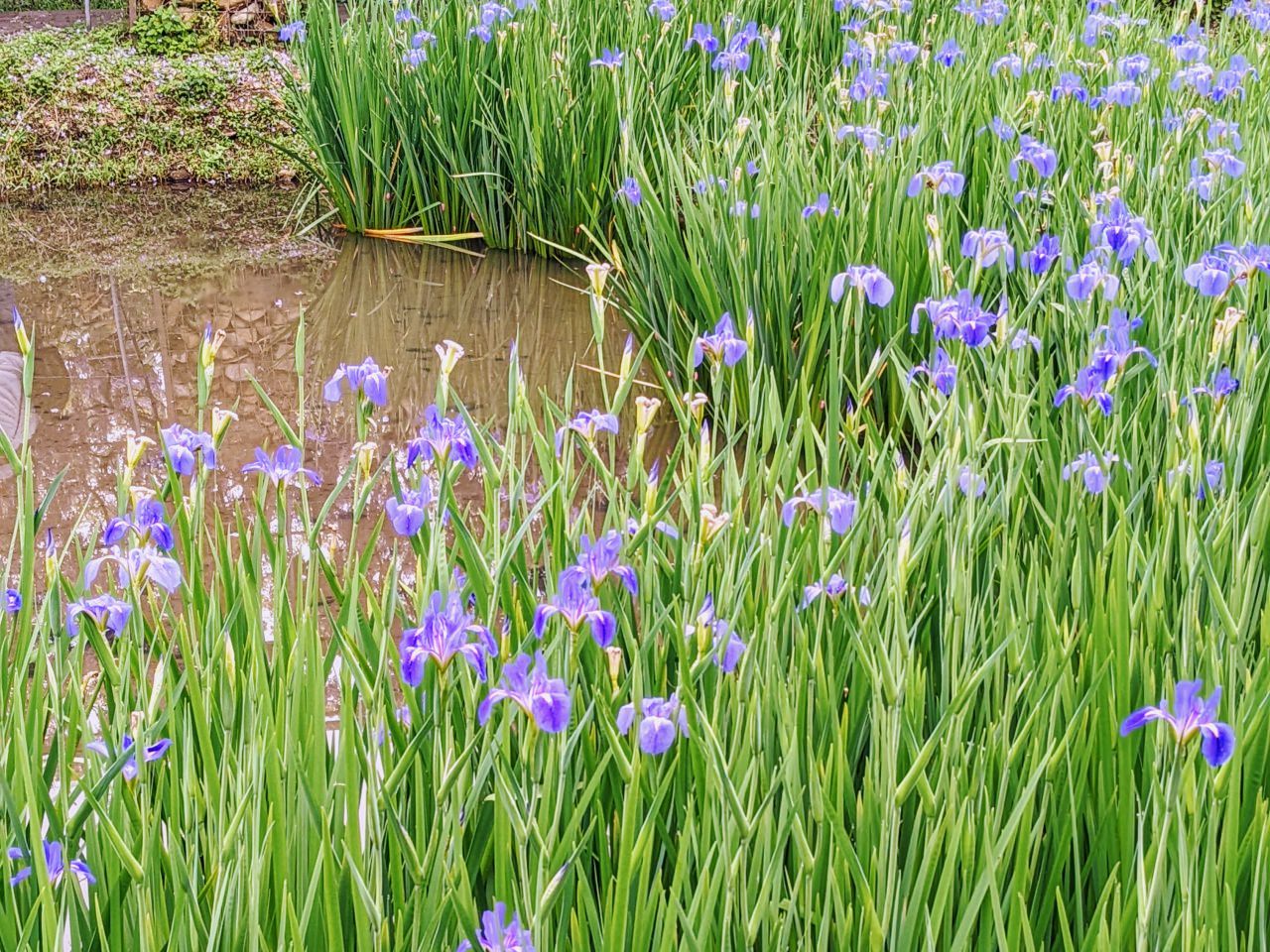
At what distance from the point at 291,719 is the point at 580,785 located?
11.3 inches

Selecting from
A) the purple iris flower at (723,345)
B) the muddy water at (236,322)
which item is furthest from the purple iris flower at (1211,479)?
the muddy water at (236,322)

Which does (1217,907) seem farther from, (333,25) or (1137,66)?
(333,25)

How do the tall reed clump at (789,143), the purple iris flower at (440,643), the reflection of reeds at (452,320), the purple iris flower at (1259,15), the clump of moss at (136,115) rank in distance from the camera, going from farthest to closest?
the clump of moss at (136,115)
the purple iris flower at (1259,15)
the reflection of reeds at (452,320)
the tall reed clump at (789,143)
the purple iris flower at (440,643)

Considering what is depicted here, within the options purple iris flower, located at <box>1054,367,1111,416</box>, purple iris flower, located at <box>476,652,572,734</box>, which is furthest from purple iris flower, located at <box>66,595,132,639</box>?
purple iris flower, located at <box>1054,367,1111,416</box>

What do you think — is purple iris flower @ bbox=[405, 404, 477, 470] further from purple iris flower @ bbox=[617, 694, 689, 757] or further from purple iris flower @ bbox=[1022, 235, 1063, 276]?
purple iris flower @ bbox=[1022, 235, 1063, 276]

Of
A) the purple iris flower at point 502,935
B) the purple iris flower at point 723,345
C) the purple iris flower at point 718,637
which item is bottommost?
the purple iris flower at point 502,935

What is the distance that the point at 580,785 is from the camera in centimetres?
126

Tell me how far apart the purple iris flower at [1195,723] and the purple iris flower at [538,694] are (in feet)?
1.38

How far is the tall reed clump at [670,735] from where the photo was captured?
3.40 ft

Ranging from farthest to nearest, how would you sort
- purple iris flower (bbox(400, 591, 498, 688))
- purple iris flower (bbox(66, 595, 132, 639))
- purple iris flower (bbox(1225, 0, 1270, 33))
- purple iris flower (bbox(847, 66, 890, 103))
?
purple iris flower (bbox(1225, 0, 1270, 33)) < purple iris flower (bbox(847, 66, 890, 103)) < purple iris flower (bbox(66, 595, 132, 639)) < purple iris flower (bbox(400, 591, 498, 688))

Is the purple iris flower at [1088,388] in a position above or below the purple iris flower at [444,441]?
above

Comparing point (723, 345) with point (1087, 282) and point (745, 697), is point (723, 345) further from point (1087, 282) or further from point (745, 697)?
point (1087, 282)

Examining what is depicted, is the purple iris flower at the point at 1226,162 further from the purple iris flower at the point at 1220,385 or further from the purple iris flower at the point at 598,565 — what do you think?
the purple iris flower at the point at 598,565

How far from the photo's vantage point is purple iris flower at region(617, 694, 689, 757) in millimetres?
1034
